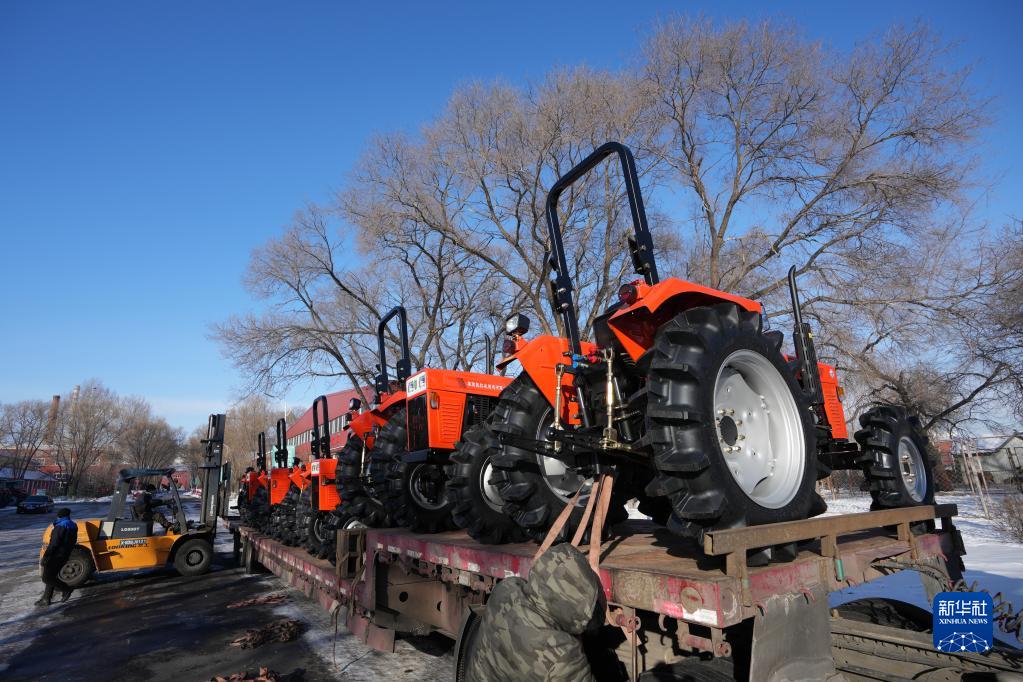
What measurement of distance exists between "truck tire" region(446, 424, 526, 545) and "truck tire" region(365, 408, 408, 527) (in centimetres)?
166

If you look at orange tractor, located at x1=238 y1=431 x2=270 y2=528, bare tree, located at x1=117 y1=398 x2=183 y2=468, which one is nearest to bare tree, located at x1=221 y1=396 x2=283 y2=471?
bare tree, located at x1=117 y1=398 x2=183 y2=468

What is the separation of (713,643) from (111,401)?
7290cm

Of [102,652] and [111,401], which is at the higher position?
[111,401]

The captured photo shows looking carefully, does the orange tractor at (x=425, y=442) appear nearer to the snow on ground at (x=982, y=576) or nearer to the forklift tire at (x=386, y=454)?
the forklift tire at (x=386, y=454)

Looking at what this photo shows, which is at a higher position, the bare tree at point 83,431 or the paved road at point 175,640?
the bare tree at point 83,431

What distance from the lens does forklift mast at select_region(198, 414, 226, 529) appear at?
559 inches

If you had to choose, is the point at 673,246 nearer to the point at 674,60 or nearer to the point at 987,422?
the point at 674,60

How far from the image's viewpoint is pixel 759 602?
235cm

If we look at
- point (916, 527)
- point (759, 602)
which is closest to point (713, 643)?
point (759, 602)

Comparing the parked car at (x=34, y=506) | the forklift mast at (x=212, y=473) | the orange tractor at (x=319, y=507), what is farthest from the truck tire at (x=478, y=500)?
the parked car at (x=34, y=506)

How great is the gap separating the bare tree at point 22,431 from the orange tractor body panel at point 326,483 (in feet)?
212

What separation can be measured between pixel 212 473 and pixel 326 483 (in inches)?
302

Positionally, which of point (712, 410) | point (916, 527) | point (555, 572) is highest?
point (712, 410)

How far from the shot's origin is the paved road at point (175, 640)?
5715 millimetres
